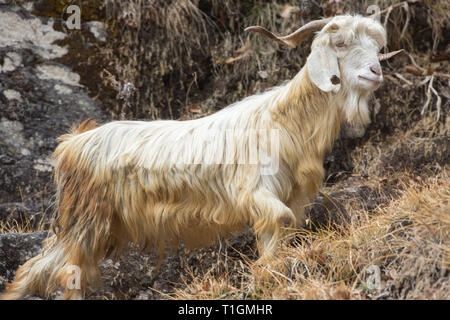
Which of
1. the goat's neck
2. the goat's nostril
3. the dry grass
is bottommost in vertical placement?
the dry grass

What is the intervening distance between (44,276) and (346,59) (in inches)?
109

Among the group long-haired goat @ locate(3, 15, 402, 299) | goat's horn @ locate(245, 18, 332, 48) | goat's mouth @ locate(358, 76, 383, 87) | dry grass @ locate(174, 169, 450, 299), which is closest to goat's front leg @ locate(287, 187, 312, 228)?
long-haired goat @ locate(3, 15, 402, 299)

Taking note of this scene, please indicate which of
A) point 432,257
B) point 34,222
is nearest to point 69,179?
point 34,222

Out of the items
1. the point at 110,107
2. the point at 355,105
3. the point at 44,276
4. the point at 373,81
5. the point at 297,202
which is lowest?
the point at 44,276

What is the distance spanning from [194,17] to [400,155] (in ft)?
9.26

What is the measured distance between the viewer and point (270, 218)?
→ 13.9 ft

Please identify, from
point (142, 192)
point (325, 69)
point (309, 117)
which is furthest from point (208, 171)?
point (325, 69)

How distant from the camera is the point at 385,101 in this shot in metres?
6.88

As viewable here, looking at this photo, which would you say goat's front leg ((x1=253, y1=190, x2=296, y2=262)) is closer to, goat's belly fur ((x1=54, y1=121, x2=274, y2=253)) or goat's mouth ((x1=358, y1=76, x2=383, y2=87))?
goat's belly fur ((x1=54, y1=121, x2=274, y2=253))

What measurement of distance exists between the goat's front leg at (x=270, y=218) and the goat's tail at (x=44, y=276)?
4.61 feet

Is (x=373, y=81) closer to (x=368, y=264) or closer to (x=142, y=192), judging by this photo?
(x=368, y=264)

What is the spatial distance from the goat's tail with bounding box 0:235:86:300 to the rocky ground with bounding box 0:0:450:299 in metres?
1.16

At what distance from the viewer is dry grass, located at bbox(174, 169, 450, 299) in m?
3.66
